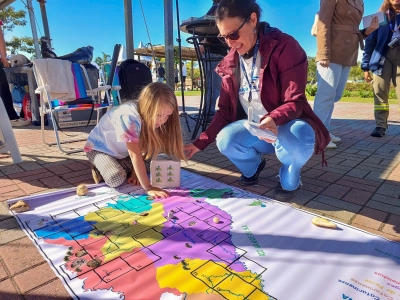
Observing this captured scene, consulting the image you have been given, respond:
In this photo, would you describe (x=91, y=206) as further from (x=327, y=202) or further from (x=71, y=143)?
(x=71, y=143)

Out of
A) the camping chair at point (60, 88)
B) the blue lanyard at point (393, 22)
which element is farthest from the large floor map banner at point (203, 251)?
the blue lanyard at point (393, 22)

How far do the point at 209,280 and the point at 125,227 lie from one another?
500 millimetres

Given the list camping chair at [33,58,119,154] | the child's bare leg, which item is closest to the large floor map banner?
the child's bare leg

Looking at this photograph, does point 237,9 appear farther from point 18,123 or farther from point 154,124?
point 18,123

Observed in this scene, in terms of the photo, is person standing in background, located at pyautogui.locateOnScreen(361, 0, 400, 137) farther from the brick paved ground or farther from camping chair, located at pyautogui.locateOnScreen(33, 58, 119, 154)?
camping chair, located at pyautogui.locateOnScreen(33, 58, 119, 154)

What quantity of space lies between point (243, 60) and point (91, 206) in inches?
46.4

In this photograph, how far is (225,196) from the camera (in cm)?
162

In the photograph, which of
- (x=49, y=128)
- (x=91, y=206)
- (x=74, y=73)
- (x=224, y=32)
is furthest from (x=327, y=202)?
(x=49, y=128)

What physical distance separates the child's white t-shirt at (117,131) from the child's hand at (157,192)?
11.6 inches

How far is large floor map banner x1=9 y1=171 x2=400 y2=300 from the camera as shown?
91 cm

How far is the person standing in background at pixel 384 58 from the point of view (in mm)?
2992

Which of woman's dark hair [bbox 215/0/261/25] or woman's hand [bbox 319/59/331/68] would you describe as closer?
woman's dark hair [bbox 215/0/261/25]

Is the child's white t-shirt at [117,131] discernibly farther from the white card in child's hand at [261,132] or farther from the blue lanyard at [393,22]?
the blue lanyard at [393,22]

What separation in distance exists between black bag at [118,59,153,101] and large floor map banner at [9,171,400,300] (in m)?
2.40
